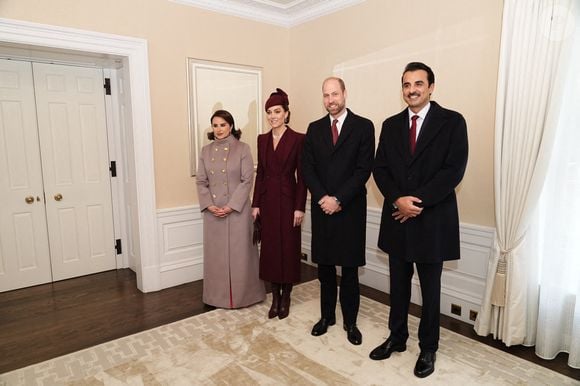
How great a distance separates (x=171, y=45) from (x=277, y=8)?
4.04 ft

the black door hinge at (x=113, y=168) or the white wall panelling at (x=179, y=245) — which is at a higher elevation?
the black door hinge at (x=113, y=168)

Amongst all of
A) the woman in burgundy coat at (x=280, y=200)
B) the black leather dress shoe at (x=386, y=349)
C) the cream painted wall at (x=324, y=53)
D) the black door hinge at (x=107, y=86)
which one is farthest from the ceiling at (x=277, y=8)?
the black leather dress shoe at (x=386, y=349)

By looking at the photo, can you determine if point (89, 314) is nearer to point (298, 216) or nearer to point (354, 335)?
point (298, 216)

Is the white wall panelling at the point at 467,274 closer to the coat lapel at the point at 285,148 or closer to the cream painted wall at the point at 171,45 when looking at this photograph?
the coat lapel at the point at 285,148

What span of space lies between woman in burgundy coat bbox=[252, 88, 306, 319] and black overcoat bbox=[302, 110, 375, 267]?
29cm

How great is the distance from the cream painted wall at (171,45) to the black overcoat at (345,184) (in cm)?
162

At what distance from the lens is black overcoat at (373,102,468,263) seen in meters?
2.10

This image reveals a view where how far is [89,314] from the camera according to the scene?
3.03 meters

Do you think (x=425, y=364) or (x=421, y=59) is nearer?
(x=425, y=364)

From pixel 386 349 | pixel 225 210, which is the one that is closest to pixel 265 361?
pixel 386 349

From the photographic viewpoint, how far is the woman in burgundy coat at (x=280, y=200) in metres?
2.79

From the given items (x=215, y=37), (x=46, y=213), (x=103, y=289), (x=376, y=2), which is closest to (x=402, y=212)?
(x=376, y=2)

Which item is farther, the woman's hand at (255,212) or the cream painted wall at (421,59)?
the woman's hand at (255,212)

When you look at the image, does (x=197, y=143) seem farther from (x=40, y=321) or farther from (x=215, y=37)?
(x=40, y=321)
